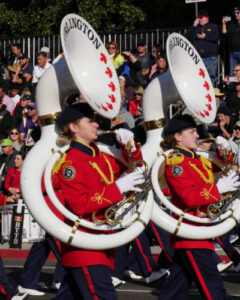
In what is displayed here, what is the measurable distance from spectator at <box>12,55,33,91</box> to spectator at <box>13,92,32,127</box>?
127 cm

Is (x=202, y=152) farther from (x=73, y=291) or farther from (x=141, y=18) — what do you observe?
(x=141, y=18)

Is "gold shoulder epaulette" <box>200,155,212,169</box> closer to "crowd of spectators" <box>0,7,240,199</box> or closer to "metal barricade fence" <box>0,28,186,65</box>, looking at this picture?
"crowd of spectators" <box>0,7,240,199</box>

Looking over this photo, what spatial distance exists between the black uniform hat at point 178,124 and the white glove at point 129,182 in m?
0.91

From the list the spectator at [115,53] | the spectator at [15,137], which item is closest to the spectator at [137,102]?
the spectator at [115,53]

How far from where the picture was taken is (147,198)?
19.6 feet

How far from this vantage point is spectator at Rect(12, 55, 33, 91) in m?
17.3

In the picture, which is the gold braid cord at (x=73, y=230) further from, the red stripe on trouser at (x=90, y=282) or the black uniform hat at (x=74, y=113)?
the black uniform hat at (x=74, y=113)

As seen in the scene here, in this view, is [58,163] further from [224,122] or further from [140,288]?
[224,122]

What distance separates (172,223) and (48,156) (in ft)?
3.49

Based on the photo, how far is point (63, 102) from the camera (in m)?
6.23

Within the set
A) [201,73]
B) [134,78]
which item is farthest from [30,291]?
[134,78]

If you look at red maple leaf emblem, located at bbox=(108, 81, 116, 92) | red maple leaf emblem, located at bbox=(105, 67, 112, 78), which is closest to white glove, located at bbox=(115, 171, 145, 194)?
red maple leaf emblem, located at bbox=(108, 81, 116, 92)

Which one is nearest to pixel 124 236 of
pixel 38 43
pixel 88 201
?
pixel 88 201

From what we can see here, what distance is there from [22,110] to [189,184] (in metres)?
9.89
